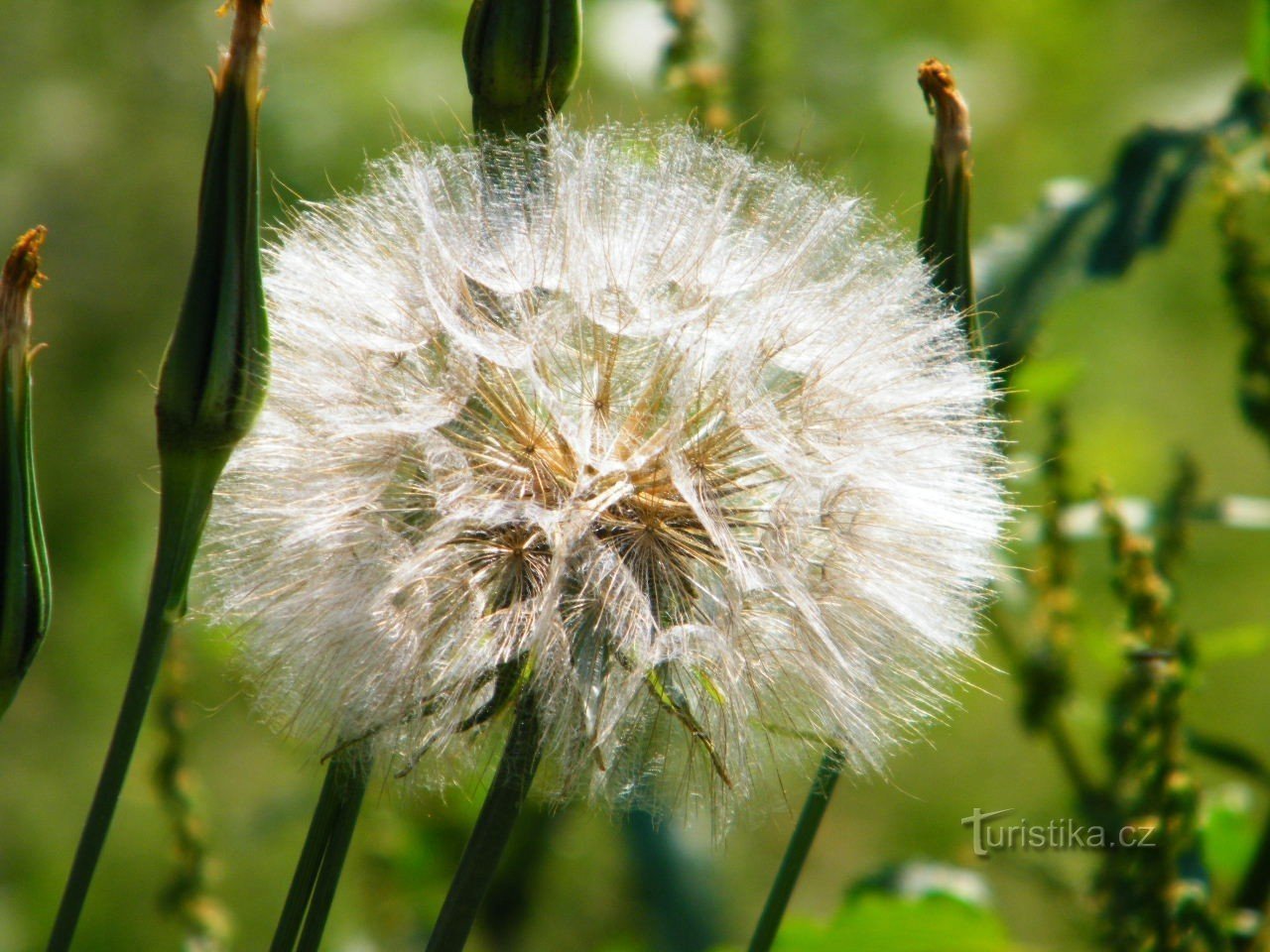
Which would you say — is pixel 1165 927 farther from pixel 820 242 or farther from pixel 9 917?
pixel 9 917

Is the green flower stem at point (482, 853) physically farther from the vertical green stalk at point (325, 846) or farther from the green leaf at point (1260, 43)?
the green leaf at point (1260, 43)

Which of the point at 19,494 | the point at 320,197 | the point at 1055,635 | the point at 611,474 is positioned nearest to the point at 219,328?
the point at 19,494

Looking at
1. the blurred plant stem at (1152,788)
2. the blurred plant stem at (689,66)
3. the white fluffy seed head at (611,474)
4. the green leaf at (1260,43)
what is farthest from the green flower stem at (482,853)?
the green leaf at (1260,43)

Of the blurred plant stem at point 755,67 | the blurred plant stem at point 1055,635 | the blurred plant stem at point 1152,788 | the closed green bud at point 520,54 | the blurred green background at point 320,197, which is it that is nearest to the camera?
the closed green bud at point 520,54

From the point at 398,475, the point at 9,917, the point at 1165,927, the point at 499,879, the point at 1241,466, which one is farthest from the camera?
the point at 1241,466

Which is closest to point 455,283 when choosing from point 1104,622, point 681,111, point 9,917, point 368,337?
point 368,337

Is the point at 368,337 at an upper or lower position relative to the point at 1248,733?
lower

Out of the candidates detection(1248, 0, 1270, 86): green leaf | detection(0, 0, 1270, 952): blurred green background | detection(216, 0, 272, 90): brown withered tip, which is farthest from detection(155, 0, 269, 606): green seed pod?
detection(0, 0, 1270, 952): blurred green background
